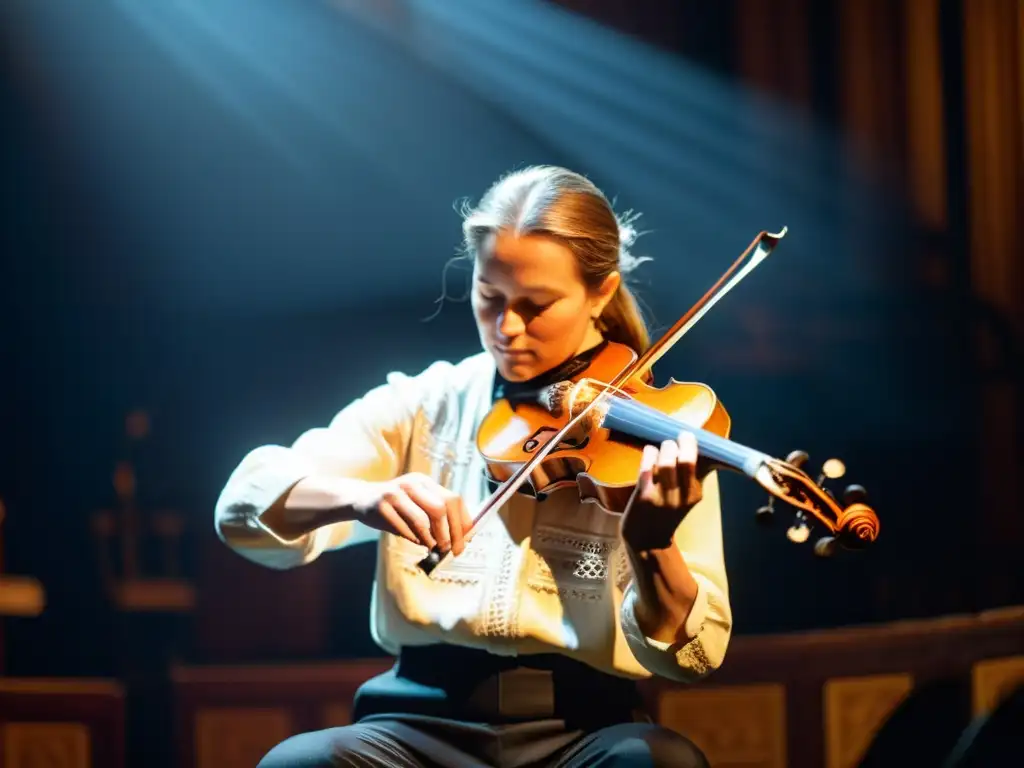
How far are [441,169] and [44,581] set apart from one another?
4.58 feet

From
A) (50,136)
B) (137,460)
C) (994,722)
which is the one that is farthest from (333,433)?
(50,136)

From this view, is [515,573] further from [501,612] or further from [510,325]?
[510,325]

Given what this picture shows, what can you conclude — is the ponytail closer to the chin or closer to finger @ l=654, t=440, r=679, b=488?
the chin

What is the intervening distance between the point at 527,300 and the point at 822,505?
0.51 meters

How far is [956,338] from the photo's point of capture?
Result: 2828 mm

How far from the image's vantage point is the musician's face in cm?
162

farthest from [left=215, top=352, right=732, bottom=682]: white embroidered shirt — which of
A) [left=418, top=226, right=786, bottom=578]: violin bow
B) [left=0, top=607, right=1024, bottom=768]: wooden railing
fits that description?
[left=0, top=607, right=1024, bottom=768]: wooden railing

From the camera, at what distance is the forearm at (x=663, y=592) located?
4.71 feet

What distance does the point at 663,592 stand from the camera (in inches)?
57.2

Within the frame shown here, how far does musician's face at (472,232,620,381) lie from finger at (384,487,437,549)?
0.30 metres

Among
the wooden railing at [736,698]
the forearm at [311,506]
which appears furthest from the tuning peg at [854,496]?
the wooden railing at [736,698]

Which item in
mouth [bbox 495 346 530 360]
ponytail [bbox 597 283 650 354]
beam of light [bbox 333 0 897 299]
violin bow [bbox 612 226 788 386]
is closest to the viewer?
violin bow [bbox 612 226 788 386]

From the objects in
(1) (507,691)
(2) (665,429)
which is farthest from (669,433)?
(1) (507,691)

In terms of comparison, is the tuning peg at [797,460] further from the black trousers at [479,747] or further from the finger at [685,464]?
the black trousers at [479,747]
